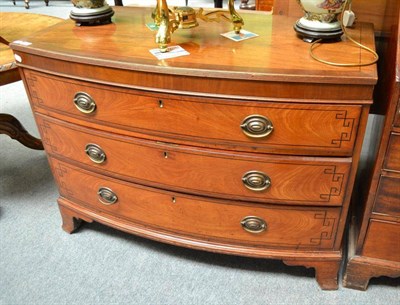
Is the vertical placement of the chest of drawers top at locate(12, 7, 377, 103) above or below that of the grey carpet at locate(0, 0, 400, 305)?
above

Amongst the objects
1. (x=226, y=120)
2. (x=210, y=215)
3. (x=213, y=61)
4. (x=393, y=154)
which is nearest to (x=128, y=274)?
(x=210, y=215)

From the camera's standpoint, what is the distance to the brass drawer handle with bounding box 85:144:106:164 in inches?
46.9

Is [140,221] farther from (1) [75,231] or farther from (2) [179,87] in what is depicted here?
(2) [179,87]

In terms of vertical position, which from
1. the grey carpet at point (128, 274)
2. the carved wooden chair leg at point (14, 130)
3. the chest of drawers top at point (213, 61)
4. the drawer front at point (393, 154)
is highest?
the chest of drawers top at point (213, 61)

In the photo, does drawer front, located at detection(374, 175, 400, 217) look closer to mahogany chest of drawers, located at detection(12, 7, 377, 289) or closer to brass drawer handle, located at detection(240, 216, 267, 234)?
mahogany chest of drawers, located at detection(12, 7, 377, 289)

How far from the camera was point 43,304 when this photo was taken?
1255 mm

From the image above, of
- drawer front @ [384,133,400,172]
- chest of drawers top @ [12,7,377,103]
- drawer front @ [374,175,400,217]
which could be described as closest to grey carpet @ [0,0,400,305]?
drawer front @ [374,175,400,217]

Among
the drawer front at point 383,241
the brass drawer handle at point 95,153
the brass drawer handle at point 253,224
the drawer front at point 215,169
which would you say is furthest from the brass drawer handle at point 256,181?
the brass drawer handle at point 95,153

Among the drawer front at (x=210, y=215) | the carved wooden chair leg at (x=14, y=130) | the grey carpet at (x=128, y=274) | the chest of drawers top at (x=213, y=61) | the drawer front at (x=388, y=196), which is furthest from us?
the carved wooden chair leg at (x=14, y=130)

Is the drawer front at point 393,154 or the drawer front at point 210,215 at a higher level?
the drawer front at point 393,154

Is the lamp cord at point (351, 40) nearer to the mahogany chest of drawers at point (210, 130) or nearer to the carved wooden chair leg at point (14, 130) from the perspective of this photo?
the mahogany chest of drawers at point (210, 130)

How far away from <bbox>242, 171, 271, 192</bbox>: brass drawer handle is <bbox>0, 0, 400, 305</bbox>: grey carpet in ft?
1.29

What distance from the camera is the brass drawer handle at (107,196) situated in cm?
128

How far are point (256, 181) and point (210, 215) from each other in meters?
0.20
